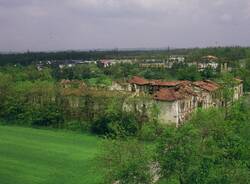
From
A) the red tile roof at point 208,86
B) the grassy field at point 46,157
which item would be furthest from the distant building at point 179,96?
the grassy field at point 46,157

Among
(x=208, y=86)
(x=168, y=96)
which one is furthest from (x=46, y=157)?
(x=208, y=86)

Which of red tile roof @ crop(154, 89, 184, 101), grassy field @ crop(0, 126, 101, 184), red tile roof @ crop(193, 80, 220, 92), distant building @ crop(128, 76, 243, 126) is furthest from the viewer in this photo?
red tile roof @ crop(193, 80, 220, 92)

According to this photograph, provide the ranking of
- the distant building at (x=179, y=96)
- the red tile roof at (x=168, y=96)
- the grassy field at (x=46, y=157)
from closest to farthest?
the grassy field at (x=46, y=157), the red tile roof at (x=168, y=96), the distant building at (x=179, y=96)

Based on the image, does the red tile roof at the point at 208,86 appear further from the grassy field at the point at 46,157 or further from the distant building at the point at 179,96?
the grassy field at the point at 46,157

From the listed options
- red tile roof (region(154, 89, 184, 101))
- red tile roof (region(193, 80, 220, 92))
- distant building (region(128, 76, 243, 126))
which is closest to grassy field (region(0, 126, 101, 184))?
red tile roof (region(154, 89, 184, 101))

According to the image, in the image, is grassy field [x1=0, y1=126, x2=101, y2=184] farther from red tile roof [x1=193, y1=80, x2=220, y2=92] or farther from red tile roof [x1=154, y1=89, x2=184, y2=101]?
red tile roof [x1=193, y1=80, x2=220, y2=92]

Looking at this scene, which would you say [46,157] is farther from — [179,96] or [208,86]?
[208,86]

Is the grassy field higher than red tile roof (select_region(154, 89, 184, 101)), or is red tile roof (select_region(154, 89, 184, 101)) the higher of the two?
red tile roof (select_region(154, 89, 184, 101))

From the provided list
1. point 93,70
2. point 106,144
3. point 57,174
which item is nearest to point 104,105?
point 57,174

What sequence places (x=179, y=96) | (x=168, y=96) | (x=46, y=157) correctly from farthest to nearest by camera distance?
(x=179, y=96) < (x=168, y=96) < (x=46, y=157)
